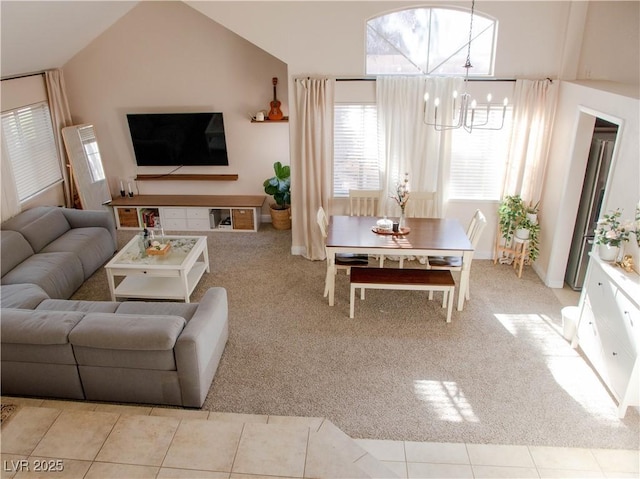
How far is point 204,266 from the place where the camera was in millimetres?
6074

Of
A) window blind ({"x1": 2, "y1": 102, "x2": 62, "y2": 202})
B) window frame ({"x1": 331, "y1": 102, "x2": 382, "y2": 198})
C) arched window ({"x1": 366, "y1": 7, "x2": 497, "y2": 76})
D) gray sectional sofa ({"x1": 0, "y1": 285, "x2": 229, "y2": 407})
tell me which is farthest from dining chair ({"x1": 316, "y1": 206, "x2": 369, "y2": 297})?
window blind ({"x1": 2, "y1": 102, "x2": 62, "y2": 202})

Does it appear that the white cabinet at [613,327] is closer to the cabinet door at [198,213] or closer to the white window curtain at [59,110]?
the cabinet door at [198,213]

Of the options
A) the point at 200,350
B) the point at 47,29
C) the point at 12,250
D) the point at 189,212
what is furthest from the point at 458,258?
the point at 47,29

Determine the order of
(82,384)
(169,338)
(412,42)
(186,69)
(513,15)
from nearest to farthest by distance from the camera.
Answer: (169,338) < (82,384) < (513,15) < (412,42) < (186,69)

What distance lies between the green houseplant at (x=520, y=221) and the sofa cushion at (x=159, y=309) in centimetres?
391

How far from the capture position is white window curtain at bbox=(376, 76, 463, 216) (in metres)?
5.79

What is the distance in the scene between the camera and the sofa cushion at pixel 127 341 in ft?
12.1

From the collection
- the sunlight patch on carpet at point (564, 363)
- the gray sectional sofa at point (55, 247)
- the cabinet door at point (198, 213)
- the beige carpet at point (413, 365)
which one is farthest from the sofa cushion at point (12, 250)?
the sunlight patch on carpet at point (564, 363)

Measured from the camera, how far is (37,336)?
3.76 meters

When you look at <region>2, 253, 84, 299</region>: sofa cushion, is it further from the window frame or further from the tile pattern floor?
the window frame

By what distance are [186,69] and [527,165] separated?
16.0ft

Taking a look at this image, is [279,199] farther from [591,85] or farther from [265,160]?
[591,85]

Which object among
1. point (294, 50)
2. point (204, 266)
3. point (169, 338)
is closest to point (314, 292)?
point (204, 266)

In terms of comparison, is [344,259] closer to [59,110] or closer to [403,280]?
[403,280]
